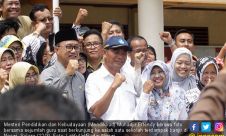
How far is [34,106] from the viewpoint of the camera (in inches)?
33.6

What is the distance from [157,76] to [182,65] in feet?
1.50

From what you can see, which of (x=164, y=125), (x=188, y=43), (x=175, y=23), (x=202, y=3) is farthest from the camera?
(x=175, y=23)

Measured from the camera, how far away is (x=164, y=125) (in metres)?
4.02

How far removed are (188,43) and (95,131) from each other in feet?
8.38

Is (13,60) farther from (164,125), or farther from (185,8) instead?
(185,8)

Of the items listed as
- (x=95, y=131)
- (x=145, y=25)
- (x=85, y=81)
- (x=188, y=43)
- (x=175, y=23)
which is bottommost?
(x=95, y=131)

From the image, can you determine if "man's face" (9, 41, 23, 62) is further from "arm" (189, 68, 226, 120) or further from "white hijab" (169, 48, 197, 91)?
"arm" (189, 68, 226, 120)

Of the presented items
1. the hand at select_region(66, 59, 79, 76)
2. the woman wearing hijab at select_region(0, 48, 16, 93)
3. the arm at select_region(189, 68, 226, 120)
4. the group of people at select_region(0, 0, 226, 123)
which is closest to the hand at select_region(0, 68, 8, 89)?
the group of people at select_region(0, 0, 226, 123)

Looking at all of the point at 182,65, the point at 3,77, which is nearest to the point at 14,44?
the point at 3,77

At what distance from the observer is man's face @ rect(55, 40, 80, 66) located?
4.13m

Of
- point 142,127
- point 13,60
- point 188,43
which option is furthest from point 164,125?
point 188,43

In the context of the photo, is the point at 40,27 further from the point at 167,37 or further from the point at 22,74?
the point at 167,37

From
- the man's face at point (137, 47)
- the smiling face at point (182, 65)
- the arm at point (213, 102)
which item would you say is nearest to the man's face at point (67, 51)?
the man's face at point (137, 47)

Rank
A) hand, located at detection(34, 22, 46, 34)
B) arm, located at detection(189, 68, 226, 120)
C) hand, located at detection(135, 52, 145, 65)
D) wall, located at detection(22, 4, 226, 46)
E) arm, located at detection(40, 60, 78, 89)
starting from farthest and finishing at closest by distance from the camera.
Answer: wall, located at detection(22, 4, 226, 46) < hand, located at detection(34, 22, 46, 34) < hand, located at detection(135, 52, 145, 65) < arm, located at detection(40, 60, 78, 89) < arm, located at detection(189, 68, 226, 120)
